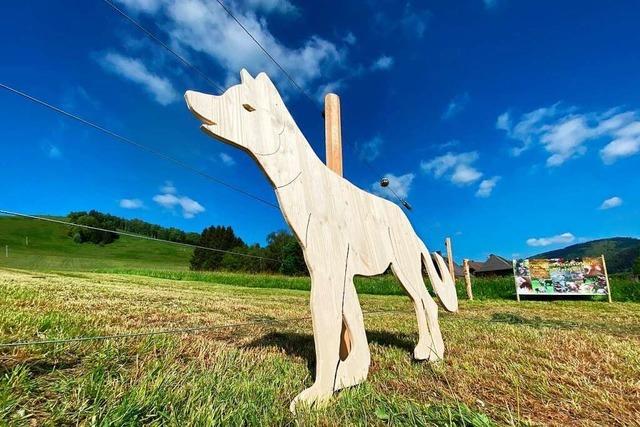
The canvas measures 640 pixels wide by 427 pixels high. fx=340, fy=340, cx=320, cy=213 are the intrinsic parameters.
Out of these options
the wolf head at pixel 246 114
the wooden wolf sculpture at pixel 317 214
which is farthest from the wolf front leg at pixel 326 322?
the wolf head at pixel 246 114

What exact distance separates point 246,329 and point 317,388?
2.59 m

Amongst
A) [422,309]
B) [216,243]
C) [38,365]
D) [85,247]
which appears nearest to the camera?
[38,365]

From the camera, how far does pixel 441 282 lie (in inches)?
150

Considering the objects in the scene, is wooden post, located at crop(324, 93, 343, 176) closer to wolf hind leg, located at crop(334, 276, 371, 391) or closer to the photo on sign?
wolf hind leg, located at crop(334, 276, 371, 391)

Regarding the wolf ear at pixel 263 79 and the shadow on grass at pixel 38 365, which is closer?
the shadow on grass at pixel 38 365

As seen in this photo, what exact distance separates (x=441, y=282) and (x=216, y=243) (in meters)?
52.6

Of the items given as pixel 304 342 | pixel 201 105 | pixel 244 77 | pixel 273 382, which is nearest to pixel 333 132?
pixel 244 77

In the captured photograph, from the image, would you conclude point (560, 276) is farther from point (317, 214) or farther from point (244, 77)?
point (244, 77)

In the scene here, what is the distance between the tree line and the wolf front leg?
36cm

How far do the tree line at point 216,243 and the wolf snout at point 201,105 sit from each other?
3.46ft

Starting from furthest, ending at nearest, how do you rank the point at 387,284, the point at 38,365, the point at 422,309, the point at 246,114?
the point at 387,284 → the point at 422,309 → the point at 246,114 → the point at 38,365

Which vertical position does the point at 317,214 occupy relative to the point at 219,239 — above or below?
below

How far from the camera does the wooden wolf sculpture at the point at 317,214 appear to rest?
7.82ft

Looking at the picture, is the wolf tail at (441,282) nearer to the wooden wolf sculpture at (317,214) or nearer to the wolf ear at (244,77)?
the wooden wolf sculpture at (317,214)
